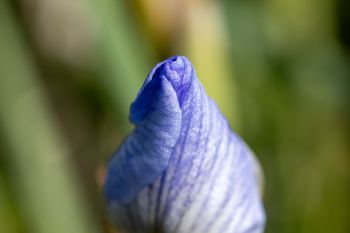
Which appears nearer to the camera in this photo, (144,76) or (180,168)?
(180,168)

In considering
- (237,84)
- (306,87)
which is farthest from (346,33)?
(237,84)

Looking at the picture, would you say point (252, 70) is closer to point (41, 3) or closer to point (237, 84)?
point (237, 84)

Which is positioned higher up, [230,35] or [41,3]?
[41,3]

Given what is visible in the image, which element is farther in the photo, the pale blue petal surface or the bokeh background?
the bokeh background

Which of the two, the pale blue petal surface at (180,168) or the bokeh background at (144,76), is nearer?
the pale blue petal surface at (180,168)
